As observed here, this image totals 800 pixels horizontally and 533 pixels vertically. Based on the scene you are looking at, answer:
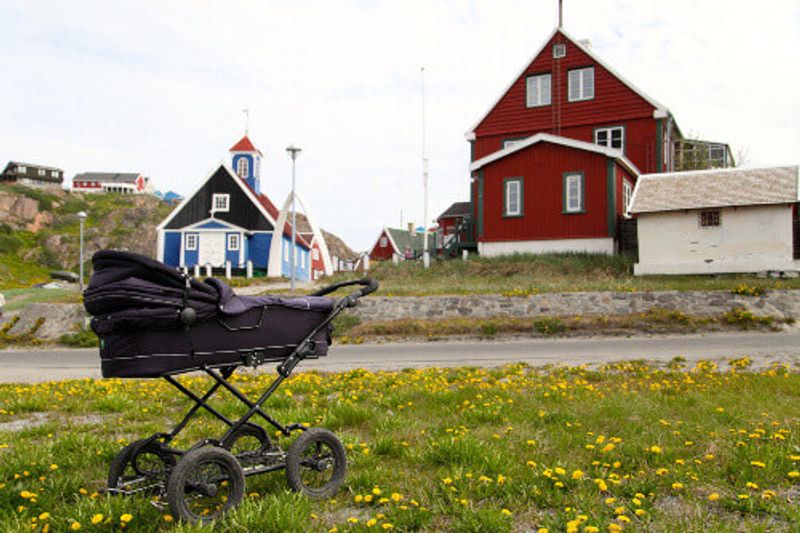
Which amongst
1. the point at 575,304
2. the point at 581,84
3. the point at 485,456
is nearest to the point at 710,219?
the point at 575,304

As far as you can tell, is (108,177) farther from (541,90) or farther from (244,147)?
(541,90)

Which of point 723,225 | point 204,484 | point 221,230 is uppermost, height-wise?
point 221,230

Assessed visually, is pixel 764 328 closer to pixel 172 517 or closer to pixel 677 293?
pixel 677 293

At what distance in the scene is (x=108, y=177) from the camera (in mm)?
135875

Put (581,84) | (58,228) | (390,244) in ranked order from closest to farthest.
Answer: (581,84)
(390,244)
(58,228)

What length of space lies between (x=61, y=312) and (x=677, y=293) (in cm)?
1977

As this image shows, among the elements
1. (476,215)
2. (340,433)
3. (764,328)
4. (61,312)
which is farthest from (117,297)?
(476,215)

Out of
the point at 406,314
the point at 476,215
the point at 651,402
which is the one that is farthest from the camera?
the point at 476,215

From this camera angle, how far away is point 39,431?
640cm

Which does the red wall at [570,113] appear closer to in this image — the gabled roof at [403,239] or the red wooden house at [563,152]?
the red wooden house at [563,152]

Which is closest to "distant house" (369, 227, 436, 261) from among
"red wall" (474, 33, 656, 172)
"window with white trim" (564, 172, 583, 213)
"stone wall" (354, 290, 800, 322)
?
"red wall" (474, 33, 656, 172)

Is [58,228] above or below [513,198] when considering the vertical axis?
above

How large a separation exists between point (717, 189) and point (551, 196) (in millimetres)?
6531

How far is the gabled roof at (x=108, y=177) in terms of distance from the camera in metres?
134
